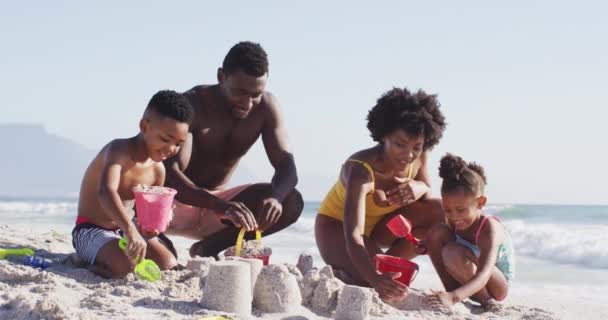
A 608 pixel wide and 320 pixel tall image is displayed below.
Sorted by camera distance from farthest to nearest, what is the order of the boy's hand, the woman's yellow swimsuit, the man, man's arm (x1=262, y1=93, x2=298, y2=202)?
man's arm (x1=262, y1=93, x2=298, y2=202) < the man < the woman's yellow swimsuit < the boy's hand

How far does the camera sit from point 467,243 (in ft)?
Answer: 13.7

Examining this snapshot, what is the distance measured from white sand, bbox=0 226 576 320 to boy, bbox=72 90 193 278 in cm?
12

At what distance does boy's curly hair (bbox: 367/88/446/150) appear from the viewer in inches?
165

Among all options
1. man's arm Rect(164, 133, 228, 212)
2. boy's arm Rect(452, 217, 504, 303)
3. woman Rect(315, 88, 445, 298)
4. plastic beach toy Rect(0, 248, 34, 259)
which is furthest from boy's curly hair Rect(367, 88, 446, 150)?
plastic beach toy Rect(0, 248, 34, 259)

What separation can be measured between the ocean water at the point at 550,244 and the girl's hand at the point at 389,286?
320 centimetres

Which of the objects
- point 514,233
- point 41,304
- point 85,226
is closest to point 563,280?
point 85,226

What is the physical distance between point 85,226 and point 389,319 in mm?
1721

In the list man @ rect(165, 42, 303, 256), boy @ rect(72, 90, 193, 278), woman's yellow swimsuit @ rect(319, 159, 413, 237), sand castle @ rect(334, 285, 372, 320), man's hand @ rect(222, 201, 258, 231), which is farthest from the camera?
man @ rect(165, 42, 303, 256)

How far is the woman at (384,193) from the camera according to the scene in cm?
411

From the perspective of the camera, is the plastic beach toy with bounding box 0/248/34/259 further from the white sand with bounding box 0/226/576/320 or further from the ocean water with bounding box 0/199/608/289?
the ocean water with bounding box 0/199/608/289

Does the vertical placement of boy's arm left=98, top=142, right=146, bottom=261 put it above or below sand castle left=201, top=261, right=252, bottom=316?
above

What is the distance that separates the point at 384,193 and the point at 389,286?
2.61 ft

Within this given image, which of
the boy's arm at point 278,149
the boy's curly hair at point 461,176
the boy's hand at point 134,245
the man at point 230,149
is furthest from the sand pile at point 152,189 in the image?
the boy's curly hair at point 461,176

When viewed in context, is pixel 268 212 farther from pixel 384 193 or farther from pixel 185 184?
pixel 384 193
